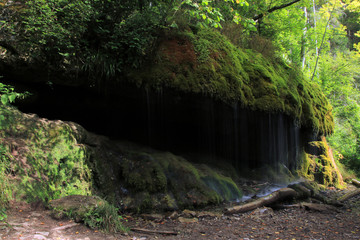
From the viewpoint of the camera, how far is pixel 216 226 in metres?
4.72

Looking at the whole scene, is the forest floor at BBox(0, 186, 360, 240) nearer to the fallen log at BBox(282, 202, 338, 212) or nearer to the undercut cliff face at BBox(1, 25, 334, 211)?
the fallen log at BBox(282, 202, 338, 212)

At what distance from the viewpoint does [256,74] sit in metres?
8.05

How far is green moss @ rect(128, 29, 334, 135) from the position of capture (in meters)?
6.14

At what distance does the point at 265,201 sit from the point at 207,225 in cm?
237

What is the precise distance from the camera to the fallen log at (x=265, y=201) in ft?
18.4

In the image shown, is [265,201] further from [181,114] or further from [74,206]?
[74,206]

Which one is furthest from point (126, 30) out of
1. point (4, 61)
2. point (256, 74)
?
point (256, 74)

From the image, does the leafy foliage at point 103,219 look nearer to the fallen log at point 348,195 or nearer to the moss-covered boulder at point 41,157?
the moss-covered boulder at point 41,157

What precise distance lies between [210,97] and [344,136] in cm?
1569

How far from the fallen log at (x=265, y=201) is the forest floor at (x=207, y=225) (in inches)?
5.0

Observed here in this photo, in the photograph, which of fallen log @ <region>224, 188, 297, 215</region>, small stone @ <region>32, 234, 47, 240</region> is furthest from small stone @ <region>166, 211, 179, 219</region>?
small stone @ <region>32, 234, 47, 240</region>

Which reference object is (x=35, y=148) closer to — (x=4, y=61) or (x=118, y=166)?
(x=118, y=166)

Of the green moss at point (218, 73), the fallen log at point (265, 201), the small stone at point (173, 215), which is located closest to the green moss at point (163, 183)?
the small stone at point (173, 215)

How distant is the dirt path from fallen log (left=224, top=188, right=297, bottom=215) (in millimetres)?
154
